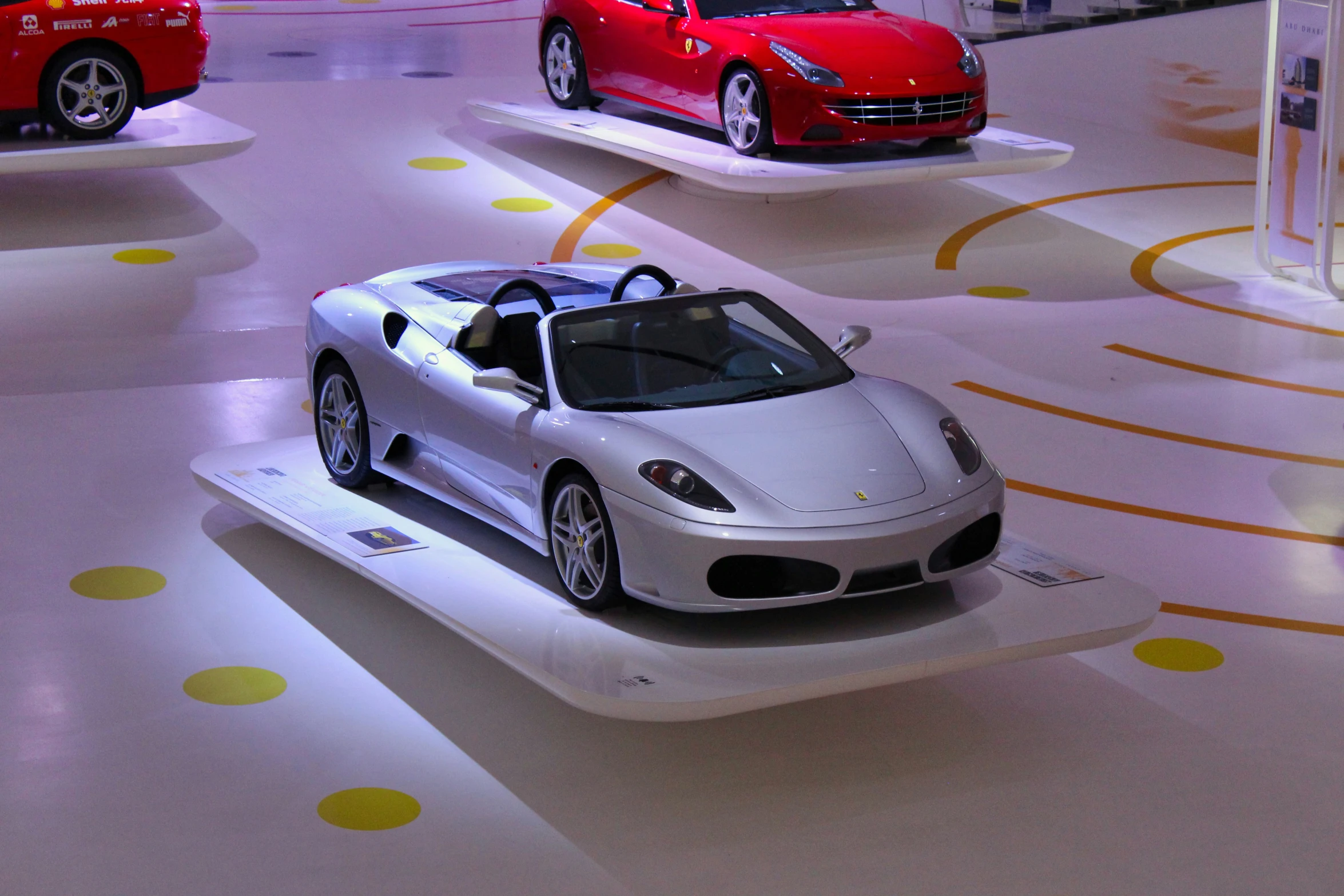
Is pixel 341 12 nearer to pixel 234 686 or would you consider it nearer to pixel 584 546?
pixel 234 686

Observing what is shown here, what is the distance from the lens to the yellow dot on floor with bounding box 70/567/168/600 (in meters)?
4.83

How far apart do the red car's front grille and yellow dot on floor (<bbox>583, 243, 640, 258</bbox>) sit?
1356 mm

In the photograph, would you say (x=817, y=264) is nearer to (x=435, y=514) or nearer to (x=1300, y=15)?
(x=1300, y=15)

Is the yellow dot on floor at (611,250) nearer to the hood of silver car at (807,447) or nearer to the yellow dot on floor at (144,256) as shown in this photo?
the yellow dot on floor at (144,256)

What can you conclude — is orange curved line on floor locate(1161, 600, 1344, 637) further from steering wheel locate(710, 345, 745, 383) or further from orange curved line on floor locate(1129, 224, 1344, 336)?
orange curved line on floor locate(1129, 224, 1344, 336)

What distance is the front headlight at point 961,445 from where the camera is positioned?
4195 millimetres

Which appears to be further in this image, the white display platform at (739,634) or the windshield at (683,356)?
the windshield at (683,356)

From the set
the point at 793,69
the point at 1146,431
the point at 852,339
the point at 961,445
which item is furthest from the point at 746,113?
the point at 961,445

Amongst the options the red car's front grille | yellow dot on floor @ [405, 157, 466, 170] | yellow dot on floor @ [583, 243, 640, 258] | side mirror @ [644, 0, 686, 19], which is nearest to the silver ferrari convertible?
yellow dot on floor @ [583, 243, 640, 258]

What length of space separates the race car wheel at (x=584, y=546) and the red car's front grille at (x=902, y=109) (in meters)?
4.82

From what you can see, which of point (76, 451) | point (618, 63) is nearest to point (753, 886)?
point (76, 451)

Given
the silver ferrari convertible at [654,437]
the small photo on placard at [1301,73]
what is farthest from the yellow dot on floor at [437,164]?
the small photo on placard at [1301,73]

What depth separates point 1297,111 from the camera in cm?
A: 831

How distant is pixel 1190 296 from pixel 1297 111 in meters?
1.16
